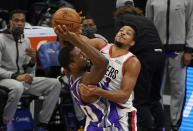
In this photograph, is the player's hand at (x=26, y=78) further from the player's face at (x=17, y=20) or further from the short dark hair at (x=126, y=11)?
the short dark hair at (x=126, y=11)

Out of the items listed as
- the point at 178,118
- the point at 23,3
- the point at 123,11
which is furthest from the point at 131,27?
the point at 23,3

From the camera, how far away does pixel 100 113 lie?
154 inches

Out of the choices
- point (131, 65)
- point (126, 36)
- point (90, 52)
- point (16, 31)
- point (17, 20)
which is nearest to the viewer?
point (90, 52)

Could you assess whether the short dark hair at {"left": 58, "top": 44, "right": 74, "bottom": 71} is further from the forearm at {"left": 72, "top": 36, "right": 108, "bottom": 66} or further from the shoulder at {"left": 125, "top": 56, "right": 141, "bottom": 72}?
the shoulder at {"left": 125, "top": 56, "right": 141, "bottom": 72}

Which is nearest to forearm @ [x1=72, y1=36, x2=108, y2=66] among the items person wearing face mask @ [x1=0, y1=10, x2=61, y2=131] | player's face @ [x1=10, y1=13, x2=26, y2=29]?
person wearing face mask @ [x1=0, y1=10, x2=61, y2=131]

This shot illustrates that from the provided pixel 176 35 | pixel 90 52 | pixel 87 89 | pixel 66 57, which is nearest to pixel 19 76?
pixel 176 35

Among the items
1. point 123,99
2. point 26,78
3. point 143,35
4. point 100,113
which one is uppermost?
point 143,35

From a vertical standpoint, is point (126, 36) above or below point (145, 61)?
above

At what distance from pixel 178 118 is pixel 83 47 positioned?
9.72ft

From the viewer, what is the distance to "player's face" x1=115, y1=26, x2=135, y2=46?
419 cm

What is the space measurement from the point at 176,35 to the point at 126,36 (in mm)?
1794

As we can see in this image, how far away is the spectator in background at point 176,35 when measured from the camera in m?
5.82

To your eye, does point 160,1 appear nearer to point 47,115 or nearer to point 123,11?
point 123,11

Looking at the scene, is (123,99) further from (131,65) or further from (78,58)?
(78,58)
